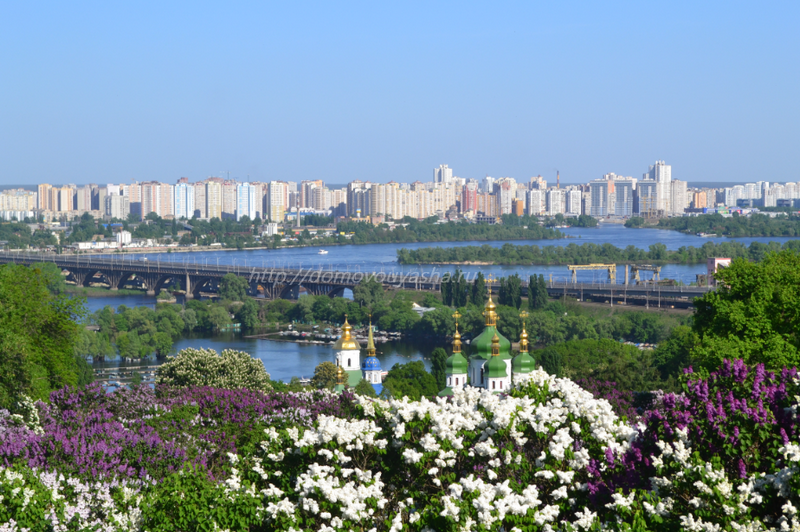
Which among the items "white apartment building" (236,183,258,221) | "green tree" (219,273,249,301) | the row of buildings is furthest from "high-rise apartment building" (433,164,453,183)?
"green tree" (219,273,249,301)

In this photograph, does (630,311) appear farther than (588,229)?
No

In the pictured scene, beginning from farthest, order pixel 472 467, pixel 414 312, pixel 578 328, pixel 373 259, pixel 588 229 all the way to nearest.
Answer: pixel 588 229, pixel 373 259, pixel 414 312, pixel 578 328, pixel 472 467

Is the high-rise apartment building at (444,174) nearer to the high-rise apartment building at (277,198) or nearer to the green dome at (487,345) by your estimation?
the high-rise apartment building at (277,198)

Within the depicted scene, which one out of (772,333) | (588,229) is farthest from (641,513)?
(588,229)

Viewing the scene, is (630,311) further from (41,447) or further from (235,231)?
(235,231)

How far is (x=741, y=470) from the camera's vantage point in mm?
3574

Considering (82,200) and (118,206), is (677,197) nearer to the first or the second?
(118,206)

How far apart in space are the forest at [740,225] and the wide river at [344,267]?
106cm

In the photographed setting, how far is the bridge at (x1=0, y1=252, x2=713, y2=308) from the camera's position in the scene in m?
26.4

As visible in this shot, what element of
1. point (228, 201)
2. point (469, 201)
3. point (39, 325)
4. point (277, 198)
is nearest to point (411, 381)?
point (39, 325)

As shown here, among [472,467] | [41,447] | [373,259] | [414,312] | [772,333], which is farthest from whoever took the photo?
[373,259]

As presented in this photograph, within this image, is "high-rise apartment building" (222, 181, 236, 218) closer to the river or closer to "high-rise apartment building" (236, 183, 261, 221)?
"high-rise apartment building" (236, 183, 261, 221)

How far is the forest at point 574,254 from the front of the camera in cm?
4231

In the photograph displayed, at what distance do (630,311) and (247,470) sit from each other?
20.3 metres
